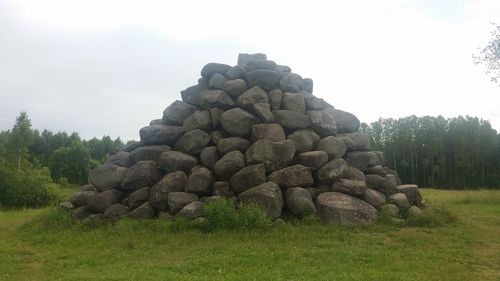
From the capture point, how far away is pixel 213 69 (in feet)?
75.0

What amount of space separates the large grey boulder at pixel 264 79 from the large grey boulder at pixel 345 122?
3.58m

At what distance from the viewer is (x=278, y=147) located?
1905 centimetres

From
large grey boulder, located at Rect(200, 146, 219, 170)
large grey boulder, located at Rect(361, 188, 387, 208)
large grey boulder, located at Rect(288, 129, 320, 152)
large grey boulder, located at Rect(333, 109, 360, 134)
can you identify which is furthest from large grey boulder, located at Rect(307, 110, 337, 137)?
large grey boulder, located at Rect(200, 146, 219, 170)

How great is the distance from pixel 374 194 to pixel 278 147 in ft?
14.1

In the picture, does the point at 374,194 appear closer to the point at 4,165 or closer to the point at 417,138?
the point at 4,165

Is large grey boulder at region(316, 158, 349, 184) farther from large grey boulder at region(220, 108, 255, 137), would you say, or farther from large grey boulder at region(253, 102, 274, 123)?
large grey boulder at region(220, 108, 255, 137)

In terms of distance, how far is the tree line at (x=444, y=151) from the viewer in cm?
7344

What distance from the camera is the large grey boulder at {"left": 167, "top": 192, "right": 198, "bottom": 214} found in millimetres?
18266

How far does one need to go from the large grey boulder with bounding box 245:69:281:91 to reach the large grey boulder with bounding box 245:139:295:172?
3714mm

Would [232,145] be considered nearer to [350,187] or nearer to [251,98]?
[251,98]

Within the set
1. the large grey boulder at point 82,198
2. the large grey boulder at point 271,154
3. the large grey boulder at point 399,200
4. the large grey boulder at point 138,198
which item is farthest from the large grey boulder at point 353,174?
the large grey boulder at point 82,198

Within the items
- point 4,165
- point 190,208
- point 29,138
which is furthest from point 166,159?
point 29,138

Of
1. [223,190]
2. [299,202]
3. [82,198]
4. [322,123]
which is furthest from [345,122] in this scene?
[82,198]

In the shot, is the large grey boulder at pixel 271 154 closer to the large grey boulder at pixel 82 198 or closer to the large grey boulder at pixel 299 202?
the large grey boulder at pixel 299 202
